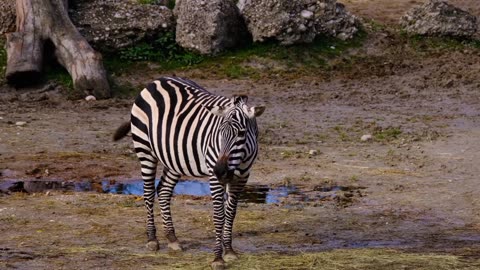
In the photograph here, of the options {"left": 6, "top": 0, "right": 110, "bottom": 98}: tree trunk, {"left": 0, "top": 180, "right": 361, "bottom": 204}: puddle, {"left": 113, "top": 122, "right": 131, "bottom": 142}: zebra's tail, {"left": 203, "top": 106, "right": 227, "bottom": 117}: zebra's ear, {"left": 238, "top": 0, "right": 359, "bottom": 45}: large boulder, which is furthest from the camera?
{"left": 238, "top": 0, "right": 359, "bottom": 45}: large boulder

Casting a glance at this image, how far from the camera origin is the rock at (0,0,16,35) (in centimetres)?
1723

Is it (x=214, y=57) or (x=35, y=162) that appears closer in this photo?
(x=35, y=162)

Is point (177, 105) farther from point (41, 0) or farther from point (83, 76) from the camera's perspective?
point (41, 0)

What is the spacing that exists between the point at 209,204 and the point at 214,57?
7.26m

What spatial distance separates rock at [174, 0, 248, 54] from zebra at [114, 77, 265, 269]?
8.20 metres

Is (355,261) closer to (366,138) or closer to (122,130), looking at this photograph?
(122,130)

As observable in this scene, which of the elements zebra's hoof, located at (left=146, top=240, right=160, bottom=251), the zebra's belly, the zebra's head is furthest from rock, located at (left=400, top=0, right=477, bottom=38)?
the zebra's head

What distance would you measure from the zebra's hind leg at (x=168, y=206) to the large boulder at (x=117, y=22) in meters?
8.73

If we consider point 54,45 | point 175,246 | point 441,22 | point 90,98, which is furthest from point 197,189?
point 441,22

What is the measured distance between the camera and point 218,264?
777 centimetres

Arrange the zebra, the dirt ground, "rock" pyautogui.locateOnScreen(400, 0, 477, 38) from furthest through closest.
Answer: "rock" pyautogui.locateOnScreen(400, 0, 477, 38)
the dirt ground
the zebra

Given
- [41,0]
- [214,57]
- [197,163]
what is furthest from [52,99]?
[197,163]

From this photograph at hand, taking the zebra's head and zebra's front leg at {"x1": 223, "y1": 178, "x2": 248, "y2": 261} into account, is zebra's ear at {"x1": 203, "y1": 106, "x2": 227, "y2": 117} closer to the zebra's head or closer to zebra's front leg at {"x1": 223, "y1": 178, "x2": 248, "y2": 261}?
the zebra's head

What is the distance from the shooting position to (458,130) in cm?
1362
